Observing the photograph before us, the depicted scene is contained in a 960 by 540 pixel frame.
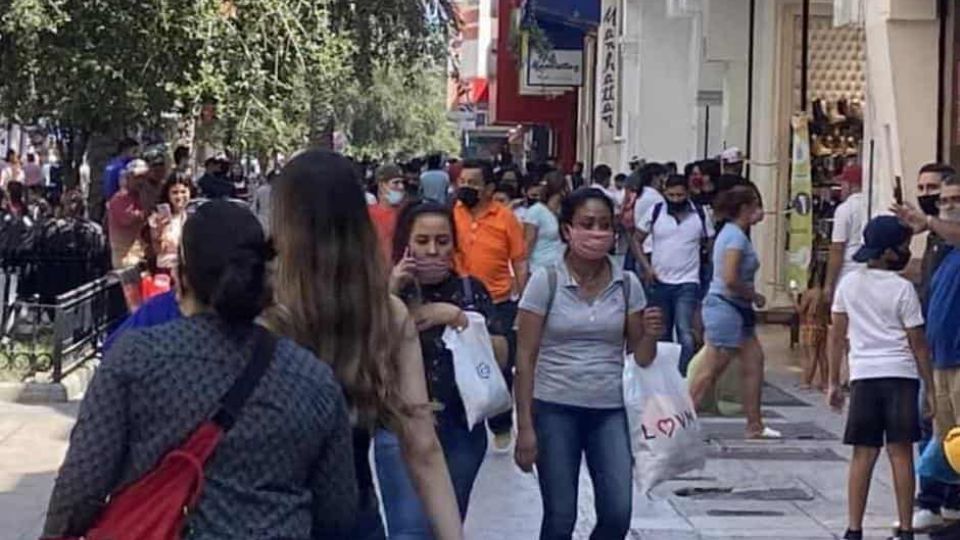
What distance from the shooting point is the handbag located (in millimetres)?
4086

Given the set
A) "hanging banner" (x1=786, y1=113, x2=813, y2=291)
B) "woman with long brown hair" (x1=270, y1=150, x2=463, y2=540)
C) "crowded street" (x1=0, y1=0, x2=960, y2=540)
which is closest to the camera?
"crowded street" (x1=0, y1=0, x2=960, y2=540)

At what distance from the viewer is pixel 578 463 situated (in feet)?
25.0

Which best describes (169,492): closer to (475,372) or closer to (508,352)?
(475,372)

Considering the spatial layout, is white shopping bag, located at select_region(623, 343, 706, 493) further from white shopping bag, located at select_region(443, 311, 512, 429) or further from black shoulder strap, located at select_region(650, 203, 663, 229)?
black shoulder strap, located at select_region(650, 203, 663, 229)

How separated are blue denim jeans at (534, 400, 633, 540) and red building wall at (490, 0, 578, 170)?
35.4m

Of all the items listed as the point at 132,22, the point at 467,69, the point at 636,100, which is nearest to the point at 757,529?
the point at 132,22

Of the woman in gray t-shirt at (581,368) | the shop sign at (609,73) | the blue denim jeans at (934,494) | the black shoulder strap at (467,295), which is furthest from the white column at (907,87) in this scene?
the shop sign at (609,73)

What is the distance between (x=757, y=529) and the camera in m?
10.3

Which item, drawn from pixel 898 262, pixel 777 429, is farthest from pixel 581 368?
pixel 777 429

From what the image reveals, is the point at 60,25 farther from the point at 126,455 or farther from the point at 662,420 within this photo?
the point at 126,455

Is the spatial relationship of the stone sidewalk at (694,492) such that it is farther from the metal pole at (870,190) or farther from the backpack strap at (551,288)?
the backpack strap at (551,288)

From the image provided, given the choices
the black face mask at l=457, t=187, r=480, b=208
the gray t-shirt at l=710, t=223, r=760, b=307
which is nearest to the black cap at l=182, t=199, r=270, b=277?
the gray t-shirt at l=710, t=223, r=760, b=307

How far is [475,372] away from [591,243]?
46.0 inches

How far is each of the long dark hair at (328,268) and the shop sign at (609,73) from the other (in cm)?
2542
